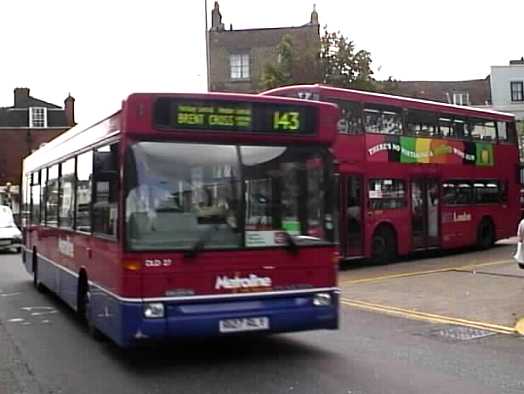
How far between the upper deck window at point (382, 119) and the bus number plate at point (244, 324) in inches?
423

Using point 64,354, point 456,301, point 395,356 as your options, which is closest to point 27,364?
point 64,354

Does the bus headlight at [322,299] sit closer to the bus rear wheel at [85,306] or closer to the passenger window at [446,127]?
the bus rear wheel at [85,306]

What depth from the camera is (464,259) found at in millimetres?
19938

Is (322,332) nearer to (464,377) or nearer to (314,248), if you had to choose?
(314,248)

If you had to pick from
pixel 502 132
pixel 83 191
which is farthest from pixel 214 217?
pixel 502 132

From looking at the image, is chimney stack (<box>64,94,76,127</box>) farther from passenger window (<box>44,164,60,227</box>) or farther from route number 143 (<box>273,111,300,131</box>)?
route number 143 (<box>273,111,300,131</box>)

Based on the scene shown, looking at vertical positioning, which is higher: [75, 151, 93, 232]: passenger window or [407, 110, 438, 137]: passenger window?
[407, 110, 438, 137]: passenger window

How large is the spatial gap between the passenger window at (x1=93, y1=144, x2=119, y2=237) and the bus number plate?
1403 mm

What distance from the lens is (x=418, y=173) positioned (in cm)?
1959

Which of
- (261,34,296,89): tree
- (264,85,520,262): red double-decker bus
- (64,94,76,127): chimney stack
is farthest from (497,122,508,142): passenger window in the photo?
Answer: (64,94,76,127): chimney stack

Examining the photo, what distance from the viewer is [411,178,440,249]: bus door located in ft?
64.6

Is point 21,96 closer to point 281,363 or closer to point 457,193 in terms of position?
point 457,193

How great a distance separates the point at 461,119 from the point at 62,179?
41.1 ft

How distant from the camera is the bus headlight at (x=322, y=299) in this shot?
8297mm
